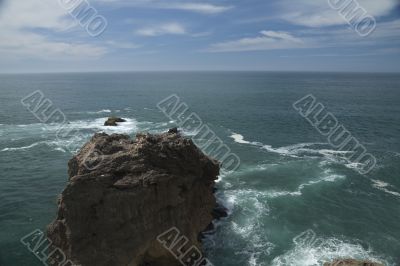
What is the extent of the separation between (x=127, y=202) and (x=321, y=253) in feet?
61.9

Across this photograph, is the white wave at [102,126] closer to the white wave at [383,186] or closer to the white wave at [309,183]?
the white wave at [309,183]

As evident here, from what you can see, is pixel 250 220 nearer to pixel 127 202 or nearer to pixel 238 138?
pixel 127 202

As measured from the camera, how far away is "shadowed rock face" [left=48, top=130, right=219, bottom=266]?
2991cm

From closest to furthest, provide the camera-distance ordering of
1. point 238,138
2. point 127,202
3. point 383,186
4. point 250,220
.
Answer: point 127,202
point 250,220
point 383,186
point 238,138

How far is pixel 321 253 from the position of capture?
114ft

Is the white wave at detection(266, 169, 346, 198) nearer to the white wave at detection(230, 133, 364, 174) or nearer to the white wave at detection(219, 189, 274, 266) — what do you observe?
the white wave at detection(219, 189, 274, 266)

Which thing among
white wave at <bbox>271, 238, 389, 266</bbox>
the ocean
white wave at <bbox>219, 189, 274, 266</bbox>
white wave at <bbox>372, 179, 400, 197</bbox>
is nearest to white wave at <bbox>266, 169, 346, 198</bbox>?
the ocean

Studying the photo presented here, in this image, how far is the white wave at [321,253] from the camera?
33.6m

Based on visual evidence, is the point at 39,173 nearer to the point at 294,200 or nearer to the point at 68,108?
the point at 294,200

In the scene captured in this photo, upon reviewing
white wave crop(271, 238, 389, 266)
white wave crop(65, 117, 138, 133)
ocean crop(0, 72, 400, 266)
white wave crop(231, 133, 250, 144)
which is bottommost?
white wave crop(271, 238, 389, 266)

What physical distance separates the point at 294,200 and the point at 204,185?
1323 cm

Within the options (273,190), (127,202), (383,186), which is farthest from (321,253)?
(383,186)

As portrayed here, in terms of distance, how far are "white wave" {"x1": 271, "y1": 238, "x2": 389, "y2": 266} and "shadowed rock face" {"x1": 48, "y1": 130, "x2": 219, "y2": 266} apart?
891cm

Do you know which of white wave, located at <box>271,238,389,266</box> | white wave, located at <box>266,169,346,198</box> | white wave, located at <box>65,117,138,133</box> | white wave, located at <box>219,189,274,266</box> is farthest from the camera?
white wave, located at <box>65,117,138,133</box>
